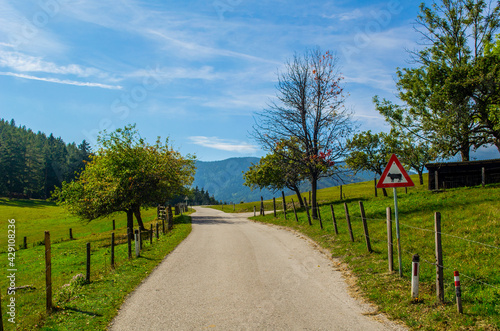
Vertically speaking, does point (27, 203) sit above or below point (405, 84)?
below

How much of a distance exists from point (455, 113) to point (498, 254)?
1692 cm

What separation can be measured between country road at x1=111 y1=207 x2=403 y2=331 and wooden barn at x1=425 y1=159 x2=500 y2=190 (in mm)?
19884

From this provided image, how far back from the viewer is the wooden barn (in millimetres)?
28047

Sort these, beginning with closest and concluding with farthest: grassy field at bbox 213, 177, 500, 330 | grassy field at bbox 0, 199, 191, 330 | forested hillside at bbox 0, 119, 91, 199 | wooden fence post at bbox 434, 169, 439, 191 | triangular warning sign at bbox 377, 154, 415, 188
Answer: grassy field at bbox 213, 177, 500, 330, grassy field at bbox 0, 199, 191, 330, triangular warning sign at bbox 377, 154, 415, 188, wooden fence post at bbox 434, 169, 439, 191, forested hillside at bbox 0, 119, 91, 199

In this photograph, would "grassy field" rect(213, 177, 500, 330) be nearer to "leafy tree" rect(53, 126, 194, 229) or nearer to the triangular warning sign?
the triangular warning sign

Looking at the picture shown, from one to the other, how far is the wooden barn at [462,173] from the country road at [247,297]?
19884mm

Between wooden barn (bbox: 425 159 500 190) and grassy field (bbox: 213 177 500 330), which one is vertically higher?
wooden barn (bbox: 425 159 500 190)

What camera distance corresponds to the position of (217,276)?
11031 millimetres

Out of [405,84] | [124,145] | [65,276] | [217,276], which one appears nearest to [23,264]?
[65,276]

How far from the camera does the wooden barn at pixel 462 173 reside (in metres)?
28.0

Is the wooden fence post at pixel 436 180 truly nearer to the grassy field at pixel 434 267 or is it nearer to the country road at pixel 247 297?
the grassy field at pixel 434 267

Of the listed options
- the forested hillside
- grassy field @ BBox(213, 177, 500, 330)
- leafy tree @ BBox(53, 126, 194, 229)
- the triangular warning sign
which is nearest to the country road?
grassy field @ BBox(213, 177, 500, 330)

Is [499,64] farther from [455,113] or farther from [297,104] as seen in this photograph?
[297,104]

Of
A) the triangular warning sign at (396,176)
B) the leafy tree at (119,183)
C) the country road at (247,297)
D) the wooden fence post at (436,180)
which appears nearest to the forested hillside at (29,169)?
the leafy tree at (119,183)
